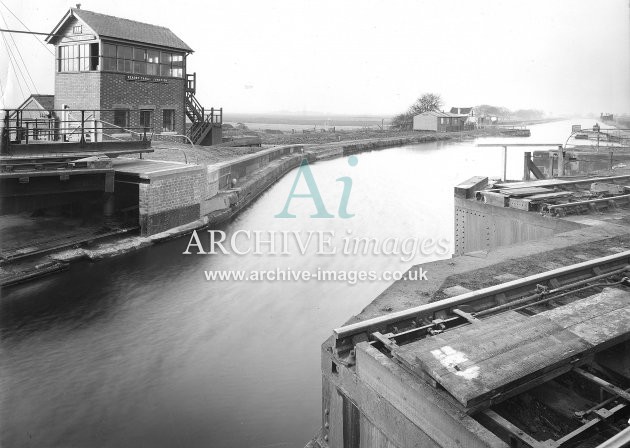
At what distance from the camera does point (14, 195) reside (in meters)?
11.6

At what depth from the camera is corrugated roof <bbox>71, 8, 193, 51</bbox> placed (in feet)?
75.9

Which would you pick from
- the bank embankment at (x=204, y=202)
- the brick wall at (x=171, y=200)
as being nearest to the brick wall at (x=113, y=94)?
the bank embankment at (x=204, y=202)

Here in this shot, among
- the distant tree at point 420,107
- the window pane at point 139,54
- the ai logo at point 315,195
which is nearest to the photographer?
the ai logo at point 315,195

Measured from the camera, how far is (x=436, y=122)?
75438 millimetres

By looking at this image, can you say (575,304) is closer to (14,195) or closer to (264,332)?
(264,332)

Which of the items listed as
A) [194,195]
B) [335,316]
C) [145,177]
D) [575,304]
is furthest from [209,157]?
[575,304]

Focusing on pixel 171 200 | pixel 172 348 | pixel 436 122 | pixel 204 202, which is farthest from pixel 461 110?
pixel 172 348

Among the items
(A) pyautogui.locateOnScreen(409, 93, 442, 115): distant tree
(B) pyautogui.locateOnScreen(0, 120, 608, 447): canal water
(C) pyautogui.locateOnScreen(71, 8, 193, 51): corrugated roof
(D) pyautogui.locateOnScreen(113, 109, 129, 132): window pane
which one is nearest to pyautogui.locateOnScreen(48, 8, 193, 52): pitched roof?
(C) pyautogui.locateOnScreen(71, 8, 193, 51): corrugated roof

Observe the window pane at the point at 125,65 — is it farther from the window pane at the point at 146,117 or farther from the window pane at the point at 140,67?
the window pane at the point at 146,117

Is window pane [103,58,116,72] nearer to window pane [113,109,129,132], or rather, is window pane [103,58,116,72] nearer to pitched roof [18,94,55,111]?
window pane [113,109,129,132]

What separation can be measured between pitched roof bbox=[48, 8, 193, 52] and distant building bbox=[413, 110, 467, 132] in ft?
174

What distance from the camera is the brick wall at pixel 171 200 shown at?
523 inches

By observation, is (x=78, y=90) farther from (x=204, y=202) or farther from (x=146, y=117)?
(x=204, y=202)

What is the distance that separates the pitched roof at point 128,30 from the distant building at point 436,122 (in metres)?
53.1
